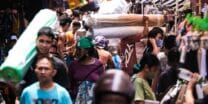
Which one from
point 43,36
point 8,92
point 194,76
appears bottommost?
point 8,92

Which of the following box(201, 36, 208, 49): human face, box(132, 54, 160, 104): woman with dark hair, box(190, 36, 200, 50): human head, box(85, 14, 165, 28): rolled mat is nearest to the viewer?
box(201, 36, 208, 49): human face

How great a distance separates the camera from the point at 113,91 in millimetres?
2740

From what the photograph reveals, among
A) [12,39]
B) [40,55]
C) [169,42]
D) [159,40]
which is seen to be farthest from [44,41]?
[12,39]

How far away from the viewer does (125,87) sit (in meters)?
2.82

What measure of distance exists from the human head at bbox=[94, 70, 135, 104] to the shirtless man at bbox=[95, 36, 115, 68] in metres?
6.00

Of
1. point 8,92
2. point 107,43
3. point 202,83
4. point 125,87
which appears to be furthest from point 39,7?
point 125,87

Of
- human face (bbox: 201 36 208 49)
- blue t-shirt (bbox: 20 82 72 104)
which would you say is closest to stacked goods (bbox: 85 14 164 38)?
human face (bbox: 201 36 208 49)

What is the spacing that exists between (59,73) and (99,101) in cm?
360

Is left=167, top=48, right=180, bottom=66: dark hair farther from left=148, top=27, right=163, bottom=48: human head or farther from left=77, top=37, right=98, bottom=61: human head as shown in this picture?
left=148, top=27, right=163, bottom=48: human head

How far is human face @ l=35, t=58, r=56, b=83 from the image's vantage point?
5.49 metres

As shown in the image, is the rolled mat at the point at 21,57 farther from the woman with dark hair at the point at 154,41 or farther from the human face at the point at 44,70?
the woman with dark hair at the point at 154,41

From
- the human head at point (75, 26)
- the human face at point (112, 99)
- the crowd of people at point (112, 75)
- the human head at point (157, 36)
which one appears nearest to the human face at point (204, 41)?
the crowd of people at point (112, 75)

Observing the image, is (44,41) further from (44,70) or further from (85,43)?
(85,43)

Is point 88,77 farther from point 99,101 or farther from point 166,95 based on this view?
point 99,101
